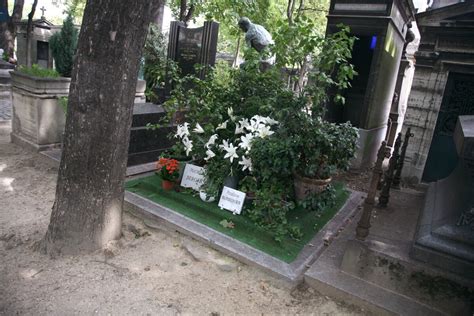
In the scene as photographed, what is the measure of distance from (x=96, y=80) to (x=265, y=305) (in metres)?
2.40

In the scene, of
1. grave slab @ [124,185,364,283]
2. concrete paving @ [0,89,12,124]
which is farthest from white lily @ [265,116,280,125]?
concrete paving @ [0,89,12,124]

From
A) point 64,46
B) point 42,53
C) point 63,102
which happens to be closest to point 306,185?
point 63,102

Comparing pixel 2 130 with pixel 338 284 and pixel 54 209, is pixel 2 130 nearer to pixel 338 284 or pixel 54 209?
pixel 54 209

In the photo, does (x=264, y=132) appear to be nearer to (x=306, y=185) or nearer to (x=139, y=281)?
(x=306, y=185)

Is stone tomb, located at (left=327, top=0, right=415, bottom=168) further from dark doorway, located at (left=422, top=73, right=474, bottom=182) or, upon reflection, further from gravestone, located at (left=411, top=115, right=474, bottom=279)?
gravestone, located at (left=411, top=115, right=474, bottom=279)

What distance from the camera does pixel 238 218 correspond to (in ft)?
13.2

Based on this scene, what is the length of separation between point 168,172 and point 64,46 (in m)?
3.49

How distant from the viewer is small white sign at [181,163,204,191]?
4.55 m

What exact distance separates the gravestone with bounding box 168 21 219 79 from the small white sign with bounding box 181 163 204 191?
2.65 m

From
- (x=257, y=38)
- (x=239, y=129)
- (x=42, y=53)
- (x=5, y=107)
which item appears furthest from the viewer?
(x=42, y=53)

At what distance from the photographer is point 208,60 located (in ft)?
22.8

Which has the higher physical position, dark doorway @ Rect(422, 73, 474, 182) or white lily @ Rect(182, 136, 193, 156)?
dark doorway @ Rect(422, 73, 474, 182)

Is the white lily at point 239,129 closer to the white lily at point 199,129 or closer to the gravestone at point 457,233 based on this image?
the white lily at point 199,129

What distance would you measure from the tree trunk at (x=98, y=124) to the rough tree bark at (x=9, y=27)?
15.8 meters
